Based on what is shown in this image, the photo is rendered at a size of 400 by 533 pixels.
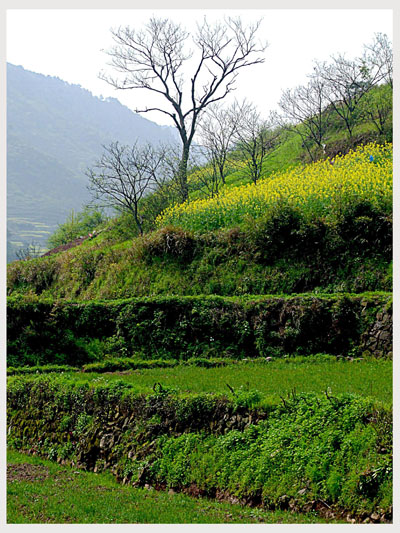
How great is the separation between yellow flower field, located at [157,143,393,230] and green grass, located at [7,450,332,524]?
1268 centimetres

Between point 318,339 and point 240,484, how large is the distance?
7.72 m

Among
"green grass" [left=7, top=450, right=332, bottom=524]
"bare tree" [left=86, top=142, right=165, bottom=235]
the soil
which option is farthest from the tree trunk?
"green grass" [left=7, top=450, right=332, bottom=524]

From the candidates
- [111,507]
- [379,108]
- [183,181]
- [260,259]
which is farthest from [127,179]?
[111,507]

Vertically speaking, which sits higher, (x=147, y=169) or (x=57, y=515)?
(x=147, y=169)

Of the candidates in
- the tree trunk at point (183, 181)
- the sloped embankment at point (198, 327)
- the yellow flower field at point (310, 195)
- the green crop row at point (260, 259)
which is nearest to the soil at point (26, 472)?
the sloped embankment at point (198, 327)

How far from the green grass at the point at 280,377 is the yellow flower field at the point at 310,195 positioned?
6.87 metres

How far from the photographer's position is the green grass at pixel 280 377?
9578 millimetres

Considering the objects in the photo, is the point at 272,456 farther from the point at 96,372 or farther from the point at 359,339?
the point at 96,372

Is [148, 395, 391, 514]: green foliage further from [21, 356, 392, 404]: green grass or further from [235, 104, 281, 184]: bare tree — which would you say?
[235, 104, 281, 184]: bare tree

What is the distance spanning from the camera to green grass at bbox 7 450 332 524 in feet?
22.4

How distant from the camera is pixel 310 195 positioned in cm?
1992

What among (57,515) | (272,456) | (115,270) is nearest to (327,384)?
(272,456)

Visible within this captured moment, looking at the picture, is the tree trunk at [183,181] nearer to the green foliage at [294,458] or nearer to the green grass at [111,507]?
the green foliage at [294,458]

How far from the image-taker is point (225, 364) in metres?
14.6
